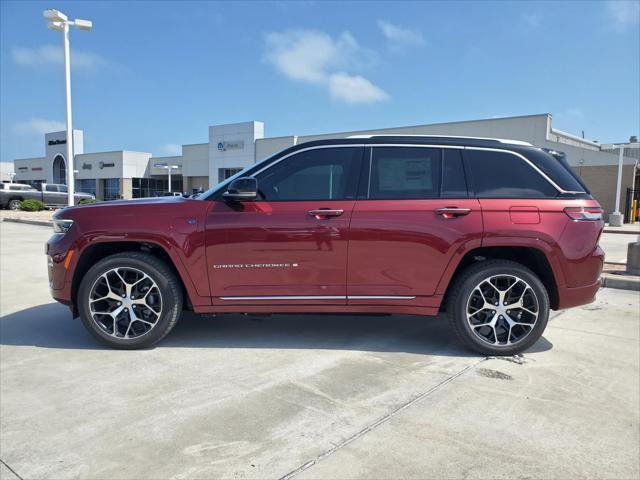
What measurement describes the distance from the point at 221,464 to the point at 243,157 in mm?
43213

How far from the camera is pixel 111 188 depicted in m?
56.6

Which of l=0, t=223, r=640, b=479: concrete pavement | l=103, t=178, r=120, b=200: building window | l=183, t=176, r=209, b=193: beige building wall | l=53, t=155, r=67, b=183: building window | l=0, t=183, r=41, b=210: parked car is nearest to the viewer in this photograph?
l=0, t=223, r=640, b=479: concrete pavement

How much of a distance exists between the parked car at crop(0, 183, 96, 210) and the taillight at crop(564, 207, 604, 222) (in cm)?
3168

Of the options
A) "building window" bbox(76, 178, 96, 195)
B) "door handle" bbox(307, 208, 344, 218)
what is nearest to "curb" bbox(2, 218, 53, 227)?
"door handle" bbox(307, 208, 344, 218)

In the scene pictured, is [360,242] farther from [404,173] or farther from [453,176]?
[453,176]

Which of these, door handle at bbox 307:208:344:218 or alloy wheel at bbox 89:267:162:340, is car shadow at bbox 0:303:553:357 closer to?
alloy wheel at bbox 89:267:162:340

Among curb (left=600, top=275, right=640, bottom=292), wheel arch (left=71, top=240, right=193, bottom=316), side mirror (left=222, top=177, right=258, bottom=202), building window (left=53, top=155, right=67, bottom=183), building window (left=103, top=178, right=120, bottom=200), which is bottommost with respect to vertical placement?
curb (left=600, top=275, right=640, bottom=292)

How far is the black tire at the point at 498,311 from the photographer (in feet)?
12.8

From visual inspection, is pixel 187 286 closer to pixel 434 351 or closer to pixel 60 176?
pixel 434 351

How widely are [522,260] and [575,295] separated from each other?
51 centimetres

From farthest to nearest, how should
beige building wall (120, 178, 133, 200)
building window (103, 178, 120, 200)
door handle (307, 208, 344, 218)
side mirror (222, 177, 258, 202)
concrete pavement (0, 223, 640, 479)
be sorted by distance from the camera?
building window (103, 178, 120, 200), beige building wall (120, 178, 133, 200), door handle (307, 208, 344, 218), side mirror (222, 177, 258, 202), concrete pavement (0, 223, 640, 479)

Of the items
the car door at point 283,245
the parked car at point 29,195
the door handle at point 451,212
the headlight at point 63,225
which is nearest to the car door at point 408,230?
the door handle at point 451,212

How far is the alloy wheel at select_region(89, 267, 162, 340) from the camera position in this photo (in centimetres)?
397

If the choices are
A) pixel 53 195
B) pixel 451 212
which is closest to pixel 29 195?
pixel 53 195
